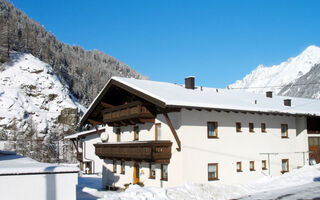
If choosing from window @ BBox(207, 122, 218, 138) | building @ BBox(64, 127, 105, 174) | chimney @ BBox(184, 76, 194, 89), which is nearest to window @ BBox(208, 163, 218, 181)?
window @ BBox(207, 122, 218, 138)

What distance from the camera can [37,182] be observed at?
13.1m

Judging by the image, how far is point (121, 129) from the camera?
1040 inches

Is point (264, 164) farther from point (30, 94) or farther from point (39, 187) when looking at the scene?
point (30, 94)

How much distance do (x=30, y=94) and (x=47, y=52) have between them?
30.5 m

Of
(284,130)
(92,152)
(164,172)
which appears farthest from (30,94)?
(284,130)

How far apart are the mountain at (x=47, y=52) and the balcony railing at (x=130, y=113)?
56524 millimetres

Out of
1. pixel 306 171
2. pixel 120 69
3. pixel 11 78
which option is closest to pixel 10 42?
pixel 11 78

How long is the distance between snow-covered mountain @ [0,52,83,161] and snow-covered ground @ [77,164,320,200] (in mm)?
42937

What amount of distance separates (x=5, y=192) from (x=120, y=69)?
13435 centimetres

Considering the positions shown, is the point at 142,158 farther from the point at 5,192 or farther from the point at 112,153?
the point at 5,192

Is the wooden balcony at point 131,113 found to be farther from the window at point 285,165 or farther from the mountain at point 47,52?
the mountain at point 47,52

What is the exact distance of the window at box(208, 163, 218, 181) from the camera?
791 inches

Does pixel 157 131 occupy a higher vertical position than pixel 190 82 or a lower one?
lower

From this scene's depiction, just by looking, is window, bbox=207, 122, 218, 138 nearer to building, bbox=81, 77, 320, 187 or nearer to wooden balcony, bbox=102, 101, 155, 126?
Answer: building, bbox=81, 77, 320, 187
